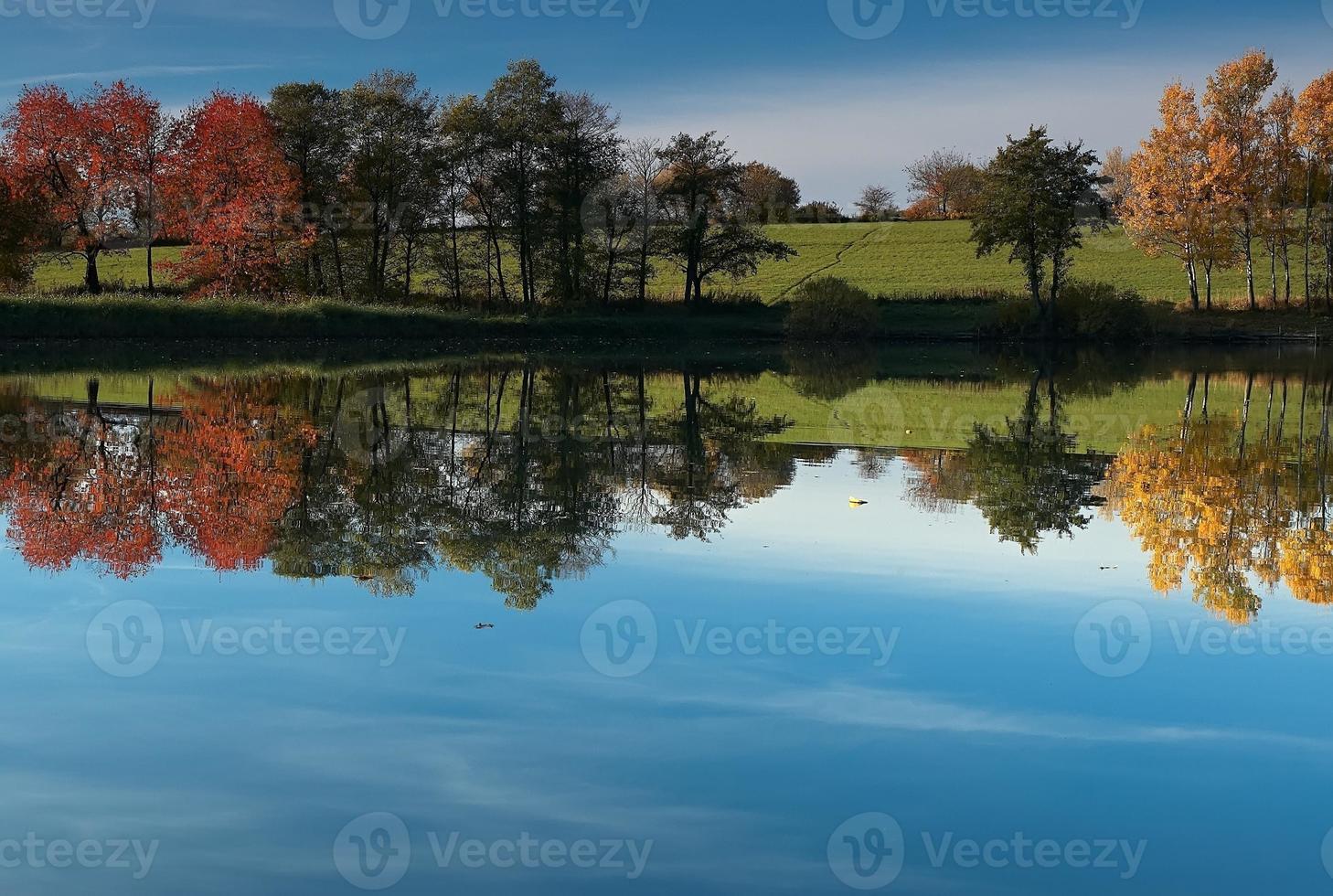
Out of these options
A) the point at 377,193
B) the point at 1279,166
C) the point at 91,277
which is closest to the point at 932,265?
the point at 1279,166

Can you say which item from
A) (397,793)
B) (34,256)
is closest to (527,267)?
(34,256)

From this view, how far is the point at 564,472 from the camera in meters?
15.3

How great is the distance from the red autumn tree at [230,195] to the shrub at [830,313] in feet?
72.0

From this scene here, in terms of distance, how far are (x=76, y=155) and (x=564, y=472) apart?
4478 centimetres

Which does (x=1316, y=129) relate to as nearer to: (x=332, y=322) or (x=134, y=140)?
(x=332, y=322)

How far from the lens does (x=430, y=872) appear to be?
4953 mm

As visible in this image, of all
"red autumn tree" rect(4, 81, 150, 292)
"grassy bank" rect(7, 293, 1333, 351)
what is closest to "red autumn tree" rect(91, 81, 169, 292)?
"red autumn tree" rect(4, 81, 150, 292)

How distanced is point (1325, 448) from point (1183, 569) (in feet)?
31.6

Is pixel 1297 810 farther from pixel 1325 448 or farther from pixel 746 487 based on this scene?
pixel 1325 448

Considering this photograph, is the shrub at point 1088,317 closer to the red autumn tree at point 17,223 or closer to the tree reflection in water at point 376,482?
the tree reflection in water at point 376,482

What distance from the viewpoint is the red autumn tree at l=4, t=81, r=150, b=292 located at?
167ft

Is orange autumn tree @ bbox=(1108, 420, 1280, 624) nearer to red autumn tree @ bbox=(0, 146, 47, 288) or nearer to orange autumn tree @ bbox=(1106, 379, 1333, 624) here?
orange autumn tree @ bbox=(1106, 379, 1333, 624)

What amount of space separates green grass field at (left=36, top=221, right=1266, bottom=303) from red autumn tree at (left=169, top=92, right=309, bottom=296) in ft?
25.4

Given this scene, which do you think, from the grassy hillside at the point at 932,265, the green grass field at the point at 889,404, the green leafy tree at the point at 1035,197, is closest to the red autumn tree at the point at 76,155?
the green grass field at the point at 889,404
